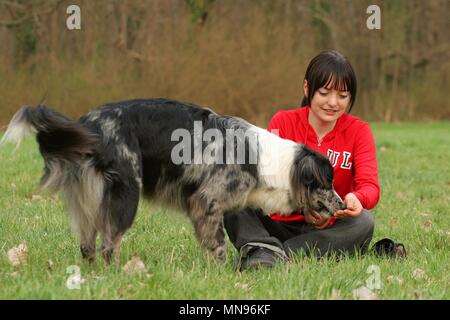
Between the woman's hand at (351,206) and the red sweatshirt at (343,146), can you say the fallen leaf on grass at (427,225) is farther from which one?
the woman's hand at (351,206)

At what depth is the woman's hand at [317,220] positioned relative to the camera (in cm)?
471

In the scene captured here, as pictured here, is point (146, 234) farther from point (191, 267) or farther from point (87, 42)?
point (87, 42)

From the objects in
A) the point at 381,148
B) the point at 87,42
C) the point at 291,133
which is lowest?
the point at 381,148

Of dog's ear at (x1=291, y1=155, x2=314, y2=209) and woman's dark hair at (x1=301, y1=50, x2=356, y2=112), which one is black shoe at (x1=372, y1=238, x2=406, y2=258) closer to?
dog's ear at (x1=291, y1=155, x2=314, y2=209)

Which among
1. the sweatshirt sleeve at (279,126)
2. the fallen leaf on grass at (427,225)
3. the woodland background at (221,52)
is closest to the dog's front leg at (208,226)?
the sweatshirt sleeve at (279,126)

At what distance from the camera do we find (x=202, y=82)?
20562 mm

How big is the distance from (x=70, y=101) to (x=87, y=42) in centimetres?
174

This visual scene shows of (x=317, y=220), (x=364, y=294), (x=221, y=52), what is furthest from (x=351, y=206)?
(x=221, y=52)

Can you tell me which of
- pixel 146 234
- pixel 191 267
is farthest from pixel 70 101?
pixel 191 267

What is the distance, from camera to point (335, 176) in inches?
196

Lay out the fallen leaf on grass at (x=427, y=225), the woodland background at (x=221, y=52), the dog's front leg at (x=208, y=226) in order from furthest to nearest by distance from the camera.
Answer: the woodland background at (x=221, y=52) < the fallen leaf on grass at (x=427, y=225) < the dog's front leg at (x=208, y=226)

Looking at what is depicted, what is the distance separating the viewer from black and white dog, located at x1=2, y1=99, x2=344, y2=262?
161 inches

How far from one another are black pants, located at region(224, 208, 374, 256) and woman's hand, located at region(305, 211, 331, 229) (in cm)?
4

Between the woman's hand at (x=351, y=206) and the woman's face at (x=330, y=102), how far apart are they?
0.58 meters
